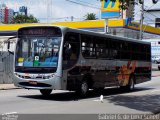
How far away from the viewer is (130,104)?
57.7ft

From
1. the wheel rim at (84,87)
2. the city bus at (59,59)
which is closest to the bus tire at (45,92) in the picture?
the city bus at (59,59)

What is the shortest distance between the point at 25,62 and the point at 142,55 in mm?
10674

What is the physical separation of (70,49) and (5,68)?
11130mm

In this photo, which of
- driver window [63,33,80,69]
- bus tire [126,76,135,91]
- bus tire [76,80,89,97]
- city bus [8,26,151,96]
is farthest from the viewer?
bus tire [126,76,135,91]

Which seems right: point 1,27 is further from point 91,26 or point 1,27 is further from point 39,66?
point 39,66

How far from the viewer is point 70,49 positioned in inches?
731

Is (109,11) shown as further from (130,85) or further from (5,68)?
(130,85)

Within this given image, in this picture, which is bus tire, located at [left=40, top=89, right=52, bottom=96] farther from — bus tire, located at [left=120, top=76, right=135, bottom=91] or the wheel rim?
bus tire, located at [left=120, top=76, right=135, bottom=91]

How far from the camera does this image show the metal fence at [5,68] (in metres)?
28.6

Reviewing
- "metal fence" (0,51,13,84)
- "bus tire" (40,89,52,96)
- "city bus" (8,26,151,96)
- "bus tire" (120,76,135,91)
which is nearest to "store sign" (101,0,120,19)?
"metal fence" (0,51,13,84)

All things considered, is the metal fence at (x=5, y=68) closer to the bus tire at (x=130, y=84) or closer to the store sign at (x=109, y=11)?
the bus tire at (x=130, y=84)

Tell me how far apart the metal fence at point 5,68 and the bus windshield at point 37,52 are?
987 cm

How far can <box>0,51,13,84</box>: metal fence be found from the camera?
2862cm

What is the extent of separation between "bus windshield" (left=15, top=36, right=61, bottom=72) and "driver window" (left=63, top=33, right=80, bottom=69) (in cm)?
36
